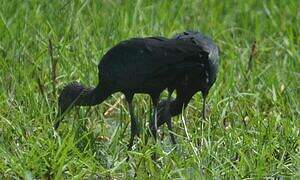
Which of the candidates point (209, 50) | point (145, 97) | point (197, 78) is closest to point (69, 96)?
point (145, 97)

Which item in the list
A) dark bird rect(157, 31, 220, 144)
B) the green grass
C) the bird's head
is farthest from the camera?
the bird's head

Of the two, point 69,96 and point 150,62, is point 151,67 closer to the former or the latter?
point 150,62

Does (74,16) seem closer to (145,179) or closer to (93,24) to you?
(93,24)

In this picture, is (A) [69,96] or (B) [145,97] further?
(B) [145,97]

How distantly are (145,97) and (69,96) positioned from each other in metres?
0.69

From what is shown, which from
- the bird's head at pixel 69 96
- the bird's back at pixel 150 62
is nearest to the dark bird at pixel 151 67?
the bird's back at pixel 150 62

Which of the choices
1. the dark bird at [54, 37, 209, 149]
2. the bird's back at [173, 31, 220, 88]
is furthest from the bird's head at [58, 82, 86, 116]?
the bird's back at [173, 31, 220, 88]

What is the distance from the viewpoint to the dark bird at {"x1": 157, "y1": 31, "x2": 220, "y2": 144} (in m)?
5.73

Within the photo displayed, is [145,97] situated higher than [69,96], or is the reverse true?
[69,96]

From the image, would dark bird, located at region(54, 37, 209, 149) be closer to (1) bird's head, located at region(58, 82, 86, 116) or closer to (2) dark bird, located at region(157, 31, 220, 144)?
(2) dark bird, located at region(157, 31, 220, 144)

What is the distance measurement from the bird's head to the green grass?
0.27ft

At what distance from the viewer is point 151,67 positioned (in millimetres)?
5750

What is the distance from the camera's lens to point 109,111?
6820 millimetres

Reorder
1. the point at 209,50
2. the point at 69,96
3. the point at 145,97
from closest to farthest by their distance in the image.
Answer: the point at 209,50 → the point at 69,96 → the point at 145,97
